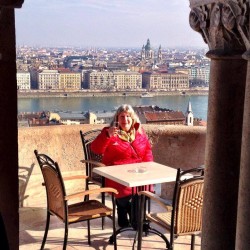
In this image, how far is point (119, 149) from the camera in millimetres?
3816

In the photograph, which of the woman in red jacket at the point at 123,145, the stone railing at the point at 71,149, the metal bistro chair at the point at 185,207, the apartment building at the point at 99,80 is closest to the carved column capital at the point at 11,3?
the metal bistro chair at the point at 185,207

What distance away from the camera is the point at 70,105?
69.0 feet

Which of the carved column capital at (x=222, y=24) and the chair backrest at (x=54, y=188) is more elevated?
the carved column capital at (x=222, y=24)

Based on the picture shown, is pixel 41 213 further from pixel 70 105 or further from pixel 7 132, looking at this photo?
pixel 70 105

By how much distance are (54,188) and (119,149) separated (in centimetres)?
81

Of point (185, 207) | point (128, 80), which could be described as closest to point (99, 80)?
point (128, 80)

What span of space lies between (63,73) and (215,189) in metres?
19.9

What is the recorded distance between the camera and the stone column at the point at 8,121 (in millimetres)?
1420

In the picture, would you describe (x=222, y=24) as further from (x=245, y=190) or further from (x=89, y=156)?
(x=89, y=156)

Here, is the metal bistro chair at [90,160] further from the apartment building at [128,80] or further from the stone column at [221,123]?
the apartment building at [128,80]

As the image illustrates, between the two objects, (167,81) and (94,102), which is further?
(94,102)

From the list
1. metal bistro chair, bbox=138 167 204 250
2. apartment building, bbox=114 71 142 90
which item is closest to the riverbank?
apartment building, bbox=114 71 142 90

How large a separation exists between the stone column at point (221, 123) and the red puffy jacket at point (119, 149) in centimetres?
180

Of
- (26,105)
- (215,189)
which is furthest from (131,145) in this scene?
(26,105)
